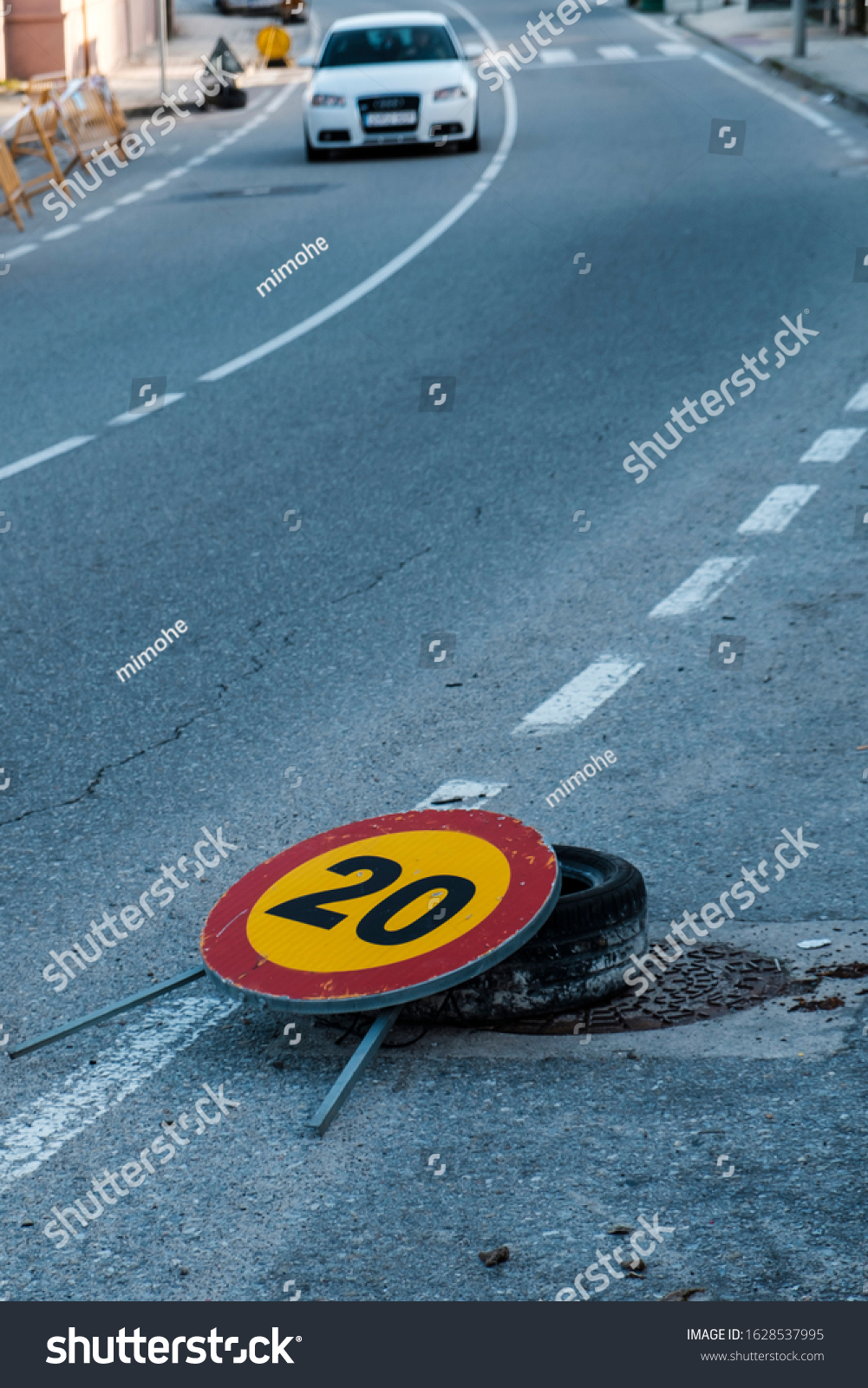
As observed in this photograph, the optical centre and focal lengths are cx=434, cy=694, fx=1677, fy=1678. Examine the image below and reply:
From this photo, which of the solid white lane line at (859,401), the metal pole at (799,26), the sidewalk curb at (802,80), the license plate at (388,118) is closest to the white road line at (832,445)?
the solid white lane line at (859,401)

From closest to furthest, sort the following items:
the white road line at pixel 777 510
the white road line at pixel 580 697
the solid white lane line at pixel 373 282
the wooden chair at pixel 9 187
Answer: the white road line at pixel 580 697 < the white road line at pixel 777 510 < the solid white lane line at pixel 373 282 < the wooden chair at pixel 9 187

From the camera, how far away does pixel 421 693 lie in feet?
21.3

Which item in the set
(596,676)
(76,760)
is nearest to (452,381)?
(596,676)

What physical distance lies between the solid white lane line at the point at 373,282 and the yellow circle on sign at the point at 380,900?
7572mm

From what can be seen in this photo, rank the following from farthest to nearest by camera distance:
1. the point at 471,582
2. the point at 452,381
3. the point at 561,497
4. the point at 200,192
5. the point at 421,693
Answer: the point at 200,192 → the point at 452,381 → the point at 561,497 → the point at 471,582 → the point at 421,693

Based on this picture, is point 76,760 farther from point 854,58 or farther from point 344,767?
point 854,58

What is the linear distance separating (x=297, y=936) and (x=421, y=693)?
2.20 m

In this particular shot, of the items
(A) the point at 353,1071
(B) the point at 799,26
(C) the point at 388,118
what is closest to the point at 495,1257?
(A) the point at 353,1071

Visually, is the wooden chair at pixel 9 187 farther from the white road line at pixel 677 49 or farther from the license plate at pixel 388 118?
the white road line at pixel 677 49

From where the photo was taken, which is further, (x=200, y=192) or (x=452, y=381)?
(x=200, y=192)

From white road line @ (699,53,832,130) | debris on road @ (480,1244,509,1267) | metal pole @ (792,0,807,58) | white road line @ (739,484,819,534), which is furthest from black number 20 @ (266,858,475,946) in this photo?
metal pole @ (792,0,807,58)

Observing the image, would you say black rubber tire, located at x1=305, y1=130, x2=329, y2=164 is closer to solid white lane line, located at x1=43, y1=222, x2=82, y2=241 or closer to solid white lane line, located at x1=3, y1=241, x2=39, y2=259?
solid white lane line, located at x1=43, y1=222, x2=82, y2=241

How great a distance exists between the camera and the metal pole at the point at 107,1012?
4.25m

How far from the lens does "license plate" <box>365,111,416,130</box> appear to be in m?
22.0
